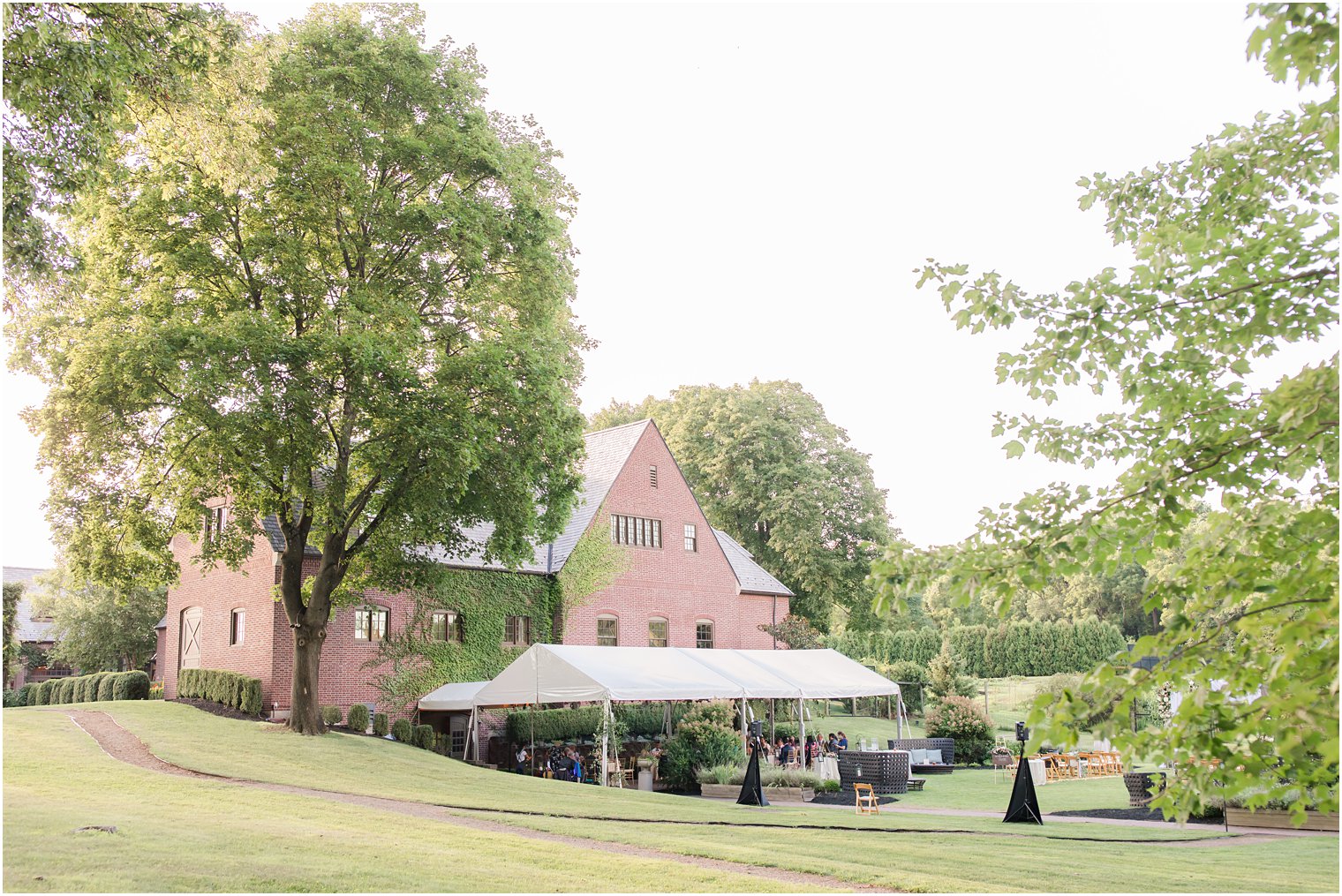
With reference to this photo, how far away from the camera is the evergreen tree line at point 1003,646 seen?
4853 cm

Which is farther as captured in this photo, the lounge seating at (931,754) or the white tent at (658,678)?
the lounge seating at (931,754)

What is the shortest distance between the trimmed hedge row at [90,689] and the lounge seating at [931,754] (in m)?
24.9

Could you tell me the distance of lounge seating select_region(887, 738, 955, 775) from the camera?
2884 cm

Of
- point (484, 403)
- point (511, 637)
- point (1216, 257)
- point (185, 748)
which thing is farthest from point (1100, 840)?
point (511, 637)

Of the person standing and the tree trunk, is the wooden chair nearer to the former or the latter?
the person standing

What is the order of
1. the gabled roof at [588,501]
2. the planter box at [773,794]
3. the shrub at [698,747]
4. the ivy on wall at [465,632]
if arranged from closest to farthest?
the planter box at [773,794] < the shrub at [698,747] < the ivy on wall at [465,632] < the gabled roof at [588,501]

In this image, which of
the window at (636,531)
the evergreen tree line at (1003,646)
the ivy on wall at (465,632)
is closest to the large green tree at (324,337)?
the ivy on wall at (465,632)

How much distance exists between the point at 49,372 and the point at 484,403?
9.68 metres

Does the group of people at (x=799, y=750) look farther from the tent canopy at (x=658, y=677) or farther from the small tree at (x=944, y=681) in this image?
the small tree at (x=944, y=681)

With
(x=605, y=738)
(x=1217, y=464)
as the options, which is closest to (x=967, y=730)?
(x=605, y=738)

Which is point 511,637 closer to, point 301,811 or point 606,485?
point 606,485

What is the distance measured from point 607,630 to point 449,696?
7.66 meters

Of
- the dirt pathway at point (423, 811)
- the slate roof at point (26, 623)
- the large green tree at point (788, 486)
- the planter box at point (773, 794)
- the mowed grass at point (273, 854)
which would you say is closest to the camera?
the mowed grass at point (273, 854)

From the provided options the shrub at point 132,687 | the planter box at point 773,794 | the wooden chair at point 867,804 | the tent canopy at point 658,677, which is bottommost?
the planter box at point 773,794
